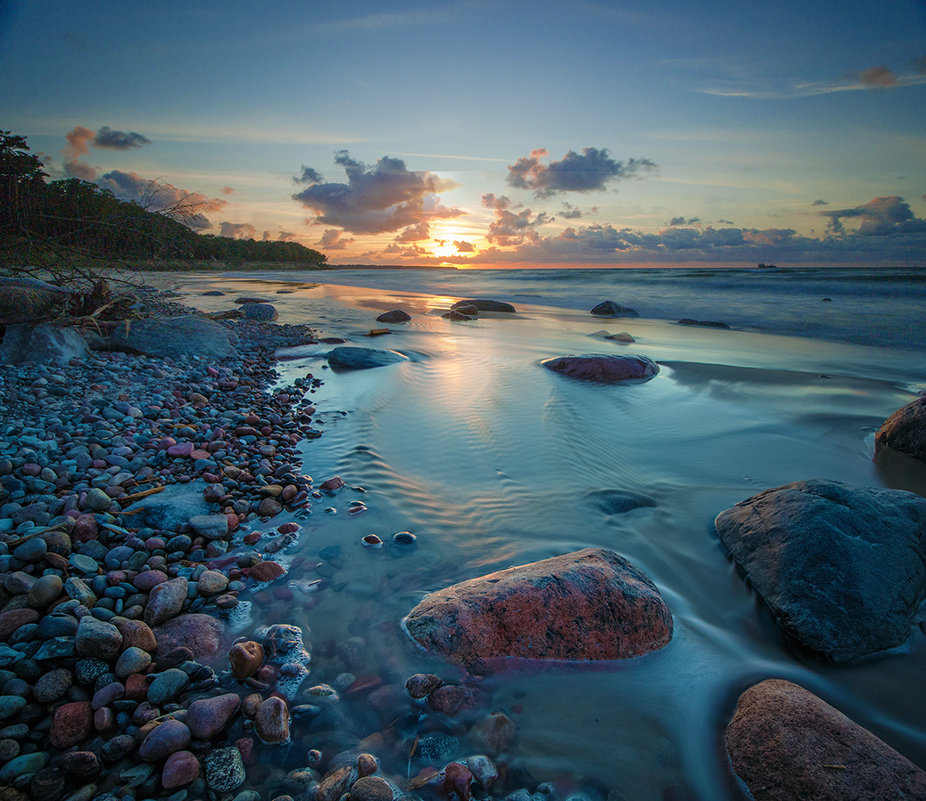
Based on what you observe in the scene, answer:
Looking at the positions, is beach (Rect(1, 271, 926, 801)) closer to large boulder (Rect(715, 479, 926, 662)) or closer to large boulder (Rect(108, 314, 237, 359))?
large boulder (Rect(715, 479, 926, 662))

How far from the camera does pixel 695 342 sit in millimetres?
10680

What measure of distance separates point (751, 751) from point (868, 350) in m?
12.3

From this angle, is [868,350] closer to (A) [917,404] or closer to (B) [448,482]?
(A) [917,404]

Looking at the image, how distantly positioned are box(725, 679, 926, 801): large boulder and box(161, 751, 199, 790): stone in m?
1.91

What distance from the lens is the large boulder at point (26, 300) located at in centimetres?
544

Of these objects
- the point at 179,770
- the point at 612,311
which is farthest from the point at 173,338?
the point at 612,311

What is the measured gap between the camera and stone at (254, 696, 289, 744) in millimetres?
1587

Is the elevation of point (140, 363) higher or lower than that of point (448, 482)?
higher

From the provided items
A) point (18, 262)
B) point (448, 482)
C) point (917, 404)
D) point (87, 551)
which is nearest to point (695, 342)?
point (917, 404)

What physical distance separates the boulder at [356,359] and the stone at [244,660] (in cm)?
561

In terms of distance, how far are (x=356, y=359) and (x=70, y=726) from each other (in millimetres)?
6040

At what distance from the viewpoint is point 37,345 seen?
496cm

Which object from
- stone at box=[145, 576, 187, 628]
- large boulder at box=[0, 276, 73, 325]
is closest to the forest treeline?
large boulder at box=[0, 276, 73, 325]

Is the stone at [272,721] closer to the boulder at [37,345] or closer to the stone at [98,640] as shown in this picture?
the stone at [98,640]
